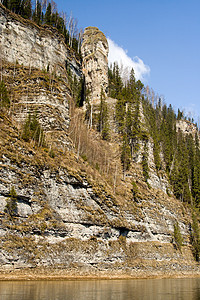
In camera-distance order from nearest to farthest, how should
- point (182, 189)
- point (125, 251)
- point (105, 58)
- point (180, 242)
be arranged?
point (125, 251)
point (180, 242)
point (182, 189)
point (105, 58)

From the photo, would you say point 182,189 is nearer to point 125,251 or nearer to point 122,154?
point 122,154

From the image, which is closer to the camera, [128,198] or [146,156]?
[128,198]

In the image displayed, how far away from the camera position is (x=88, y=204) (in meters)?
38.5

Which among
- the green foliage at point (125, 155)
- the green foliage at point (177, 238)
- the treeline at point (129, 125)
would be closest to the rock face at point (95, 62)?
the treeline at point (129, 125)

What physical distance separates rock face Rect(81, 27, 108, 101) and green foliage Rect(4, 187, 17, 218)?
150 feet

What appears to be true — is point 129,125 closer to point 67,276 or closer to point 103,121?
point 103,121

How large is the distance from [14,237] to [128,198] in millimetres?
24583

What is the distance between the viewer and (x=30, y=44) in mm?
62188

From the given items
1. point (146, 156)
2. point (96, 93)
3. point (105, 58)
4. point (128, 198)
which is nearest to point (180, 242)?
point (128, 198)

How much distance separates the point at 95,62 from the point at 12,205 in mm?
54246

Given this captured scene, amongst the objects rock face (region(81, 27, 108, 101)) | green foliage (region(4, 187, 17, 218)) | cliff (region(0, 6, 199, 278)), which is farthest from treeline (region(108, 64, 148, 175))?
green foliage (region(4, 187, 17, 218))

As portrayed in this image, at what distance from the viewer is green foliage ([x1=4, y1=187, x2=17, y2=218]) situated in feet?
93.9

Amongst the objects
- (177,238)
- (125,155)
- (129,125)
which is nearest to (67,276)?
(177,238)

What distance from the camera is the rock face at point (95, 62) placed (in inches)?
2857
